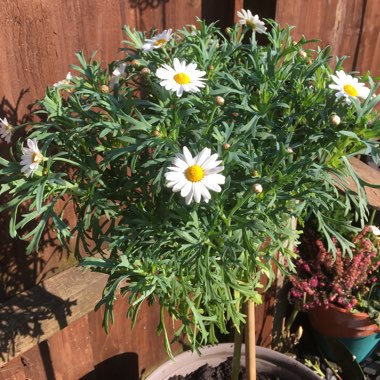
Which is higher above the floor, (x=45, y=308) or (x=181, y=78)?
(x=181, y=78)

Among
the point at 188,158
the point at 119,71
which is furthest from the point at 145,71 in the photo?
the point at 188,158

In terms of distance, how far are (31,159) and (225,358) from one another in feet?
4.16

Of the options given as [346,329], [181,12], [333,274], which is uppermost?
[181,12]

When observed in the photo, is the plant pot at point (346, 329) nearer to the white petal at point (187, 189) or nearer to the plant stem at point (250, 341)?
the plant stem at point (250, 341)

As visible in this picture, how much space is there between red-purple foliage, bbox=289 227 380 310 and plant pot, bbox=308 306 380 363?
52 mm

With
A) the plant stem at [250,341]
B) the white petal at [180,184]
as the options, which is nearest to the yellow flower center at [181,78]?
the white petal at [180,184]

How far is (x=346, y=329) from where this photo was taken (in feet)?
7.62

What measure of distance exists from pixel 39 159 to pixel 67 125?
0.21 meters

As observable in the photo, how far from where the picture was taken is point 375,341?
2.43 metres

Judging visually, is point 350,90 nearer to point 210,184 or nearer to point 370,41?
point 210,184

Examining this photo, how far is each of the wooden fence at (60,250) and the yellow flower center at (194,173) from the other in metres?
0.75

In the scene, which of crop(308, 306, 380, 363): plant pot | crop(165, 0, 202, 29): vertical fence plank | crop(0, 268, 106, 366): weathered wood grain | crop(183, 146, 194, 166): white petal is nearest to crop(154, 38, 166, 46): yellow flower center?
crop(183, 146, 194, 166): white petal

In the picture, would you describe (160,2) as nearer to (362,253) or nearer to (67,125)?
(67,125)

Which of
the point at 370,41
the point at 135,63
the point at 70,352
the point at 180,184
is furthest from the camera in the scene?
the point at 370,41
